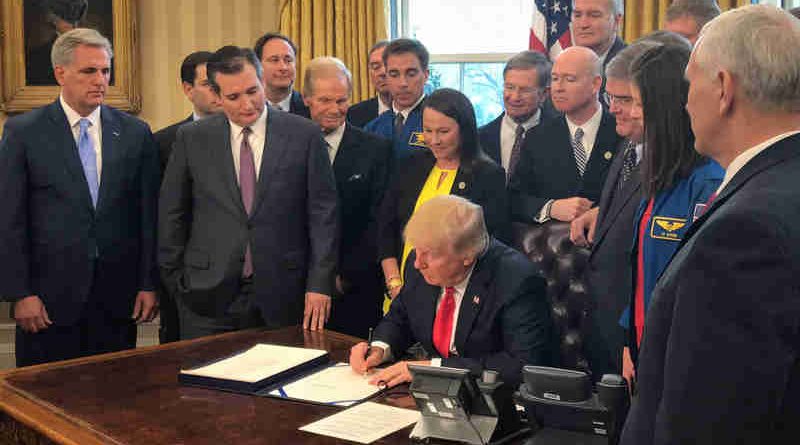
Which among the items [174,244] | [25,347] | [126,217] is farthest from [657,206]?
[25,347]

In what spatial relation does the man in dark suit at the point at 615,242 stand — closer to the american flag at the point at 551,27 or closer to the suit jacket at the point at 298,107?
the suit jacket at the point at 298,107

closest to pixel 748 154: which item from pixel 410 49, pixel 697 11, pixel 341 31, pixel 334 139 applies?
pixel 697 11

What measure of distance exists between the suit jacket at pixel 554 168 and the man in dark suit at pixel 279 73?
4.33 ft

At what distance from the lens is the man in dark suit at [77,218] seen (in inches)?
145

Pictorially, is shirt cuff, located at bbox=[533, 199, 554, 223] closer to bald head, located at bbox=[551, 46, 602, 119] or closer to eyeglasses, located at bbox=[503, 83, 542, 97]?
bald head, located at bbox=[551, 46, 602, 119]

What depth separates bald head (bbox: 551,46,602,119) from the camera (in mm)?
3598

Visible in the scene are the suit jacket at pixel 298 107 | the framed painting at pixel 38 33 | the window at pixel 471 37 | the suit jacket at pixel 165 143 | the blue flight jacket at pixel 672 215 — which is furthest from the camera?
the framed painting at pixel 38 33

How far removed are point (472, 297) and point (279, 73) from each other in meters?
2.12

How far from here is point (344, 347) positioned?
10.1ft

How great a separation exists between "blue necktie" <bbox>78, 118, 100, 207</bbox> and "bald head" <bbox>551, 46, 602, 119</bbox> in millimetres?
1972

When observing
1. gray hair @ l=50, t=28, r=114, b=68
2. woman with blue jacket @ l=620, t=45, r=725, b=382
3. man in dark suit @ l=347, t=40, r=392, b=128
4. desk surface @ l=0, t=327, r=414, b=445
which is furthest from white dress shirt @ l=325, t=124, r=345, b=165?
woman with blue jacket @ l=620, t=45, r=725, b=382

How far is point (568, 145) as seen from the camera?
11.7 ft

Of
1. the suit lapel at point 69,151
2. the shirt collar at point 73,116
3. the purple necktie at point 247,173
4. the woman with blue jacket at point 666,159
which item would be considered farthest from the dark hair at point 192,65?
the woman with blue jacket at point 666,159

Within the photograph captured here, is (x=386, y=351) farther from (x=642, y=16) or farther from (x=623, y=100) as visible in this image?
(x=642, y=16)
